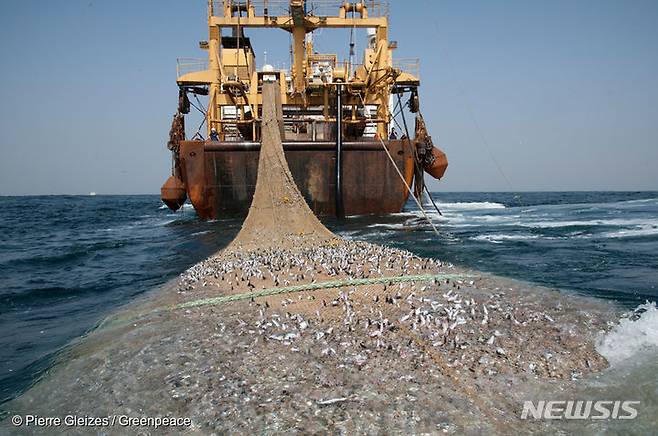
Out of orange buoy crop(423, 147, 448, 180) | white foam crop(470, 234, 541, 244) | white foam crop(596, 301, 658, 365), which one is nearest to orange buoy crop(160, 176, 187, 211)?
orange buoy crop(423, 147, 448, 180)

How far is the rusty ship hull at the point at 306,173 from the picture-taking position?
758 inches

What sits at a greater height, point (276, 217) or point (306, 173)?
point (306, 173)

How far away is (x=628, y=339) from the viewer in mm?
5562

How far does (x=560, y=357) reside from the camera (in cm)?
505

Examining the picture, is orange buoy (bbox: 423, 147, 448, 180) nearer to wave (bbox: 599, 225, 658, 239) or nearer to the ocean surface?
the ocean surface

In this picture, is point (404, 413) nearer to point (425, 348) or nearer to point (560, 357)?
point (425, 348)

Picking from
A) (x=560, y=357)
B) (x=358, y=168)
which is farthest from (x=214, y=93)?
(x=560, y=357)

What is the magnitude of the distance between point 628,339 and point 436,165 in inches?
648

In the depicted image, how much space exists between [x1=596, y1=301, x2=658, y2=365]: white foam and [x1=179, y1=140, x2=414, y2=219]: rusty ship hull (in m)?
14.3

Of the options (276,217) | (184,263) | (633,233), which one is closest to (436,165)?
(633,233)

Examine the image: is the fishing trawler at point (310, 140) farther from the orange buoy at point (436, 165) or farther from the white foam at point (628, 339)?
the white foam at point (628, 339)

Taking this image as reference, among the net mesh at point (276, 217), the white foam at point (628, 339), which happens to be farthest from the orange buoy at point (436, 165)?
the white foam at point (628, 339)

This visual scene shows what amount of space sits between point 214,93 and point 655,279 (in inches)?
779

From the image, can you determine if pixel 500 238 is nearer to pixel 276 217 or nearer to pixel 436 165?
pixel 436 165
